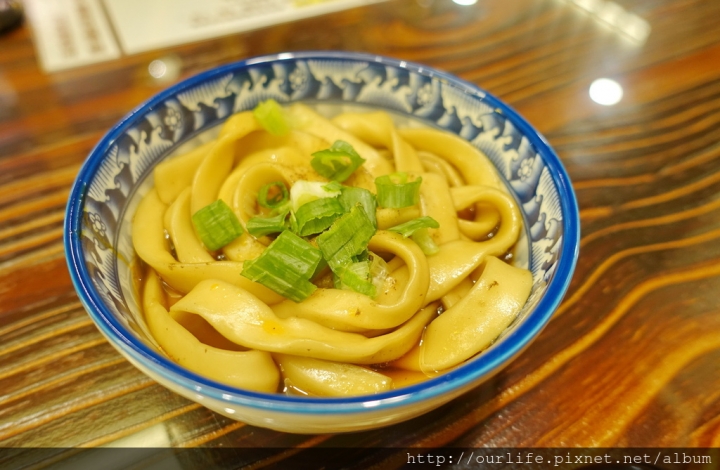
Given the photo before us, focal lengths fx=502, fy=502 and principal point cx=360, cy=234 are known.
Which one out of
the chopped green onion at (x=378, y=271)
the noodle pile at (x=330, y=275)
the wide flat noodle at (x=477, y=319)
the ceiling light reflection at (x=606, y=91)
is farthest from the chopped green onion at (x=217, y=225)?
the ceiling light reflection at (x=606, y=91)

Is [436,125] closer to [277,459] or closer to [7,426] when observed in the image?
[277,459]

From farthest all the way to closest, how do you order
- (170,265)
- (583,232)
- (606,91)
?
(606,91) < (583,232) < (170,265)

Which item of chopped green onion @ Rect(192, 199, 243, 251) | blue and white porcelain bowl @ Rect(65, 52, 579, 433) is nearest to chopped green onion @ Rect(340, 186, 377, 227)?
chopped green onion @ Rect(192, 199, 243, 251)

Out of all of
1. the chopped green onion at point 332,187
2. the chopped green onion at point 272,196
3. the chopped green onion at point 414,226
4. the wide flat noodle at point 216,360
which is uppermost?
the chopped green onion at point 272,196

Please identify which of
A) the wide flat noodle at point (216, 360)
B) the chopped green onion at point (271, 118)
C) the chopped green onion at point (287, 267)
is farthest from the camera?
the chopped green onion at point (271, 118)

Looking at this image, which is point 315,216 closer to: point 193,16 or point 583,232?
point 583,232

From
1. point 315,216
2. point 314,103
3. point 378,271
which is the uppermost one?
point 314,103

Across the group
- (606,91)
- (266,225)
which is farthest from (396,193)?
(606,91)

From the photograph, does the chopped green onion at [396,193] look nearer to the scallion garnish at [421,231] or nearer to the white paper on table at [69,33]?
the scallion garnish at [421,231]
